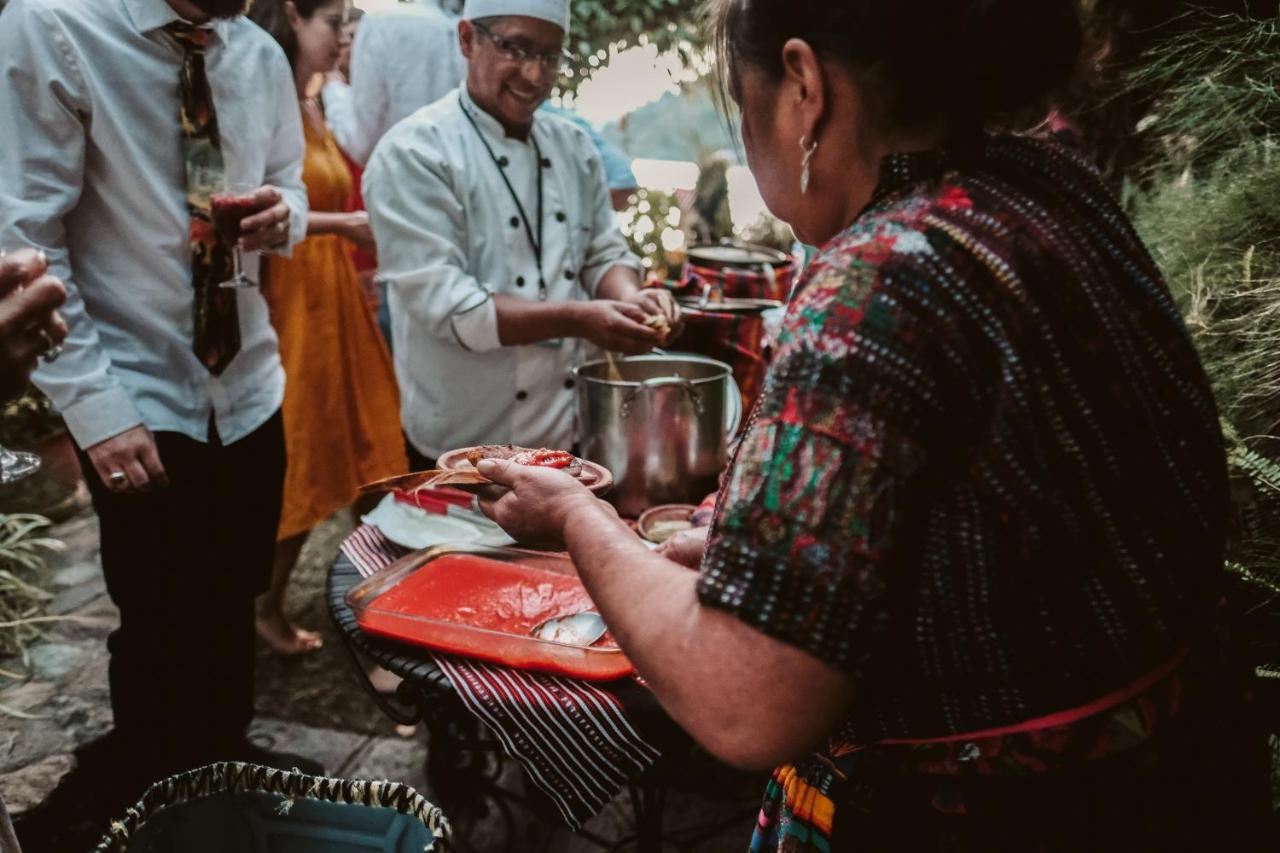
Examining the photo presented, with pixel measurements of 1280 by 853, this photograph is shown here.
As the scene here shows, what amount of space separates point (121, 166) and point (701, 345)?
6.34 ft

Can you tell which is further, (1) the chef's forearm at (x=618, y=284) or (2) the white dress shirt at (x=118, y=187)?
(1) the chef's forearm at (x=618, y=284)

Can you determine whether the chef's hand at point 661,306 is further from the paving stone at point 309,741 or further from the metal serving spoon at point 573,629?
the paving stone at point 309,741

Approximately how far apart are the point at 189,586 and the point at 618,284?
5.33ft

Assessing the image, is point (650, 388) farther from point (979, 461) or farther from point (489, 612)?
point (979, 461)

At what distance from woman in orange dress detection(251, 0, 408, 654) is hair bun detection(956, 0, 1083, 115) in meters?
3.05

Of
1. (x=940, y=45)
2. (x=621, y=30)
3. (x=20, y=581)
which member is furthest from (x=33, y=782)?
(x=621, y=30)

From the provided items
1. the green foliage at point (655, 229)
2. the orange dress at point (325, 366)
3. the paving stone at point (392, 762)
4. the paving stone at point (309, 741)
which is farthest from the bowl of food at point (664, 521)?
the green foliage at point (655, 229)

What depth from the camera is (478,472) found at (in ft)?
4.28

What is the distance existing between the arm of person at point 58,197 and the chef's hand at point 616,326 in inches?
46.9

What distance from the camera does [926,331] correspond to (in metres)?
0.85

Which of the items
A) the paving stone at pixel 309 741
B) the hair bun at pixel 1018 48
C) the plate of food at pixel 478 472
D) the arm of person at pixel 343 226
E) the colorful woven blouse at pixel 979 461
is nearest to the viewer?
the colorful woven blouse at pixel 979 461

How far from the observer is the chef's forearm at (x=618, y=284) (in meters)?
3.08

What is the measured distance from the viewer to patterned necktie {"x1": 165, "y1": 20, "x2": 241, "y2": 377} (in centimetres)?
237

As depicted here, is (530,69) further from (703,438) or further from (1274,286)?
(1274,286)
